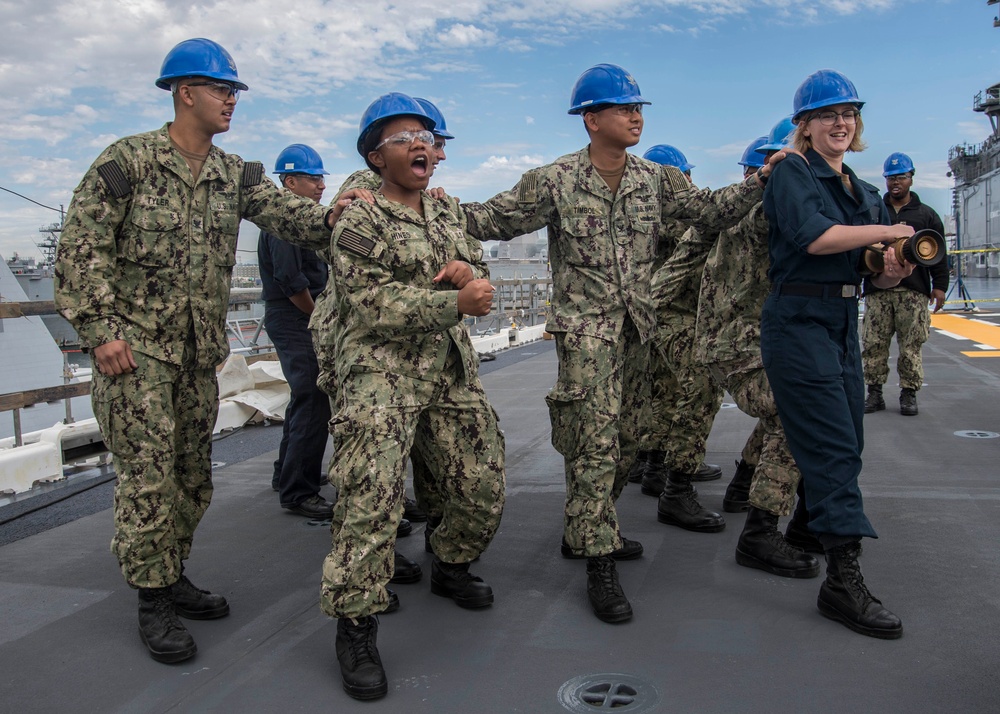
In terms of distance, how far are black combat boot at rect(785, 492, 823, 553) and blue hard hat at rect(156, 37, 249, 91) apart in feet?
10.5

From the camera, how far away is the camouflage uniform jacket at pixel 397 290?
9.23ft

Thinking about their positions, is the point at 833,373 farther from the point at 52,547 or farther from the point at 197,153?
the point at 52,547

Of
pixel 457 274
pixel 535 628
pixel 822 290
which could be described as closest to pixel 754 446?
pixel 822 290

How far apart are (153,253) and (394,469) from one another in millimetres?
1288

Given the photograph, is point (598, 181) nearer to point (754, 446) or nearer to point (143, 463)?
point (754, 446)

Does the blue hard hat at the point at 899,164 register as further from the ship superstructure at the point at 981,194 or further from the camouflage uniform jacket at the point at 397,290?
the ship superstructure at the point at 981,194

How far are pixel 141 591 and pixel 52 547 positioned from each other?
1.42 meters

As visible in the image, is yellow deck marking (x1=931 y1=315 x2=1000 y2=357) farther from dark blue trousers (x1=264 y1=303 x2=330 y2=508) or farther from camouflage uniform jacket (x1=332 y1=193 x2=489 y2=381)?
camouflage uniform jacket (x1=332 y1=193 x2=489 y2=381)

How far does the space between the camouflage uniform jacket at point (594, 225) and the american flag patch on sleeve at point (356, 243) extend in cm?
85

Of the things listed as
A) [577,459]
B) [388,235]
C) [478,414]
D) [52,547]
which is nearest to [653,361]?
[577,459]

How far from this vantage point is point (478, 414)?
10.4 feet

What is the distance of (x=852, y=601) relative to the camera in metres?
2.97

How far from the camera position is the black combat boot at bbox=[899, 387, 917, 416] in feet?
23.2


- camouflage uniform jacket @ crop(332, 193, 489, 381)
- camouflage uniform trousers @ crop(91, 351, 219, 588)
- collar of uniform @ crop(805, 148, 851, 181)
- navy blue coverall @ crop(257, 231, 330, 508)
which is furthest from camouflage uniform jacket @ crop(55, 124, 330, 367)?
collar of uniform @ crop(805, 148, 851, 181)
